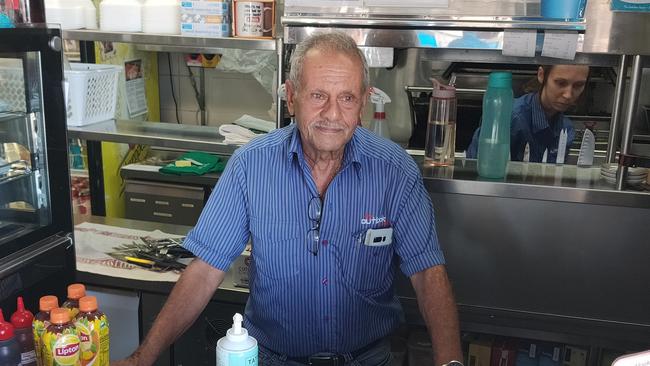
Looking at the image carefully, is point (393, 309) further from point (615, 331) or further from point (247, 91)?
point (247, 91)

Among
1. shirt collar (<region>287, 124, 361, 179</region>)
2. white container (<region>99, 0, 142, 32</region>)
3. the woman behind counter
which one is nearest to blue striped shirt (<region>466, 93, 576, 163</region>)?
the woman behind counter

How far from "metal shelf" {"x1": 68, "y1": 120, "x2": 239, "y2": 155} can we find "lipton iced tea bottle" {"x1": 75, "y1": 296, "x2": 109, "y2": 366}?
1.26 m

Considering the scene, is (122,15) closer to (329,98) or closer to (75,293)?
(329,98)

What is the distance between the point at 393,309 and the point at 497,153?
62 centimetres

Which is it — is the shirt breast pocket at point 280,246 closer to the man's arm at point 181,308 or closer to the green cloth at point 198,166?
the man's arm at point 181,308

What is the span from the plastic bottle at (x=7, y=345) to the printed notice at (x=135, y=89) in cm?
278

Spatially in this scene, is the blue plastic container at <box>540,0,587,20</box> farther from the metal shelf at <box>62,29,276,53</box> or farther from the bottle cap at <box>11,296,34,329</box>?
the bottle cap at <box>11,296,34,329</box>

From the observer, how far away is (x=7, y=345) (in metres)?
1.20

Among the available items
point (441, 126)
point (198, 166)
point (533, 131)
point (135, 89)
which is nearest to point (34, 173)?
point (441, 126)

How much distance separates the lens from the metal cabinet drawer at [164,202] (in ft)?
12.7

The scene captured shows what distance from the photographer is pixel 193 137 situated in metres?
2.61

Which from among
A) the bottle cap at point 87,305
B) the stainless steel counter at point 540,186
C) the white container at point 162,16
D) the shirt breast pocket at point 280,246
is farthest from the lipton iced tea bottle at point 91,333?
the white container at point 162,16

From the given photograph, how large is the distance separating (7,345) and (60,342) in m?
0.13

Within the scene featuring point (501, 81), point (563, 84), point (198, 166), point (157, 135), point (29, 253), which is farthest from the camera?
point (198, 166)
